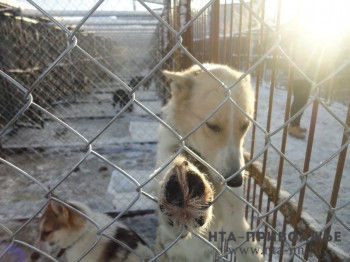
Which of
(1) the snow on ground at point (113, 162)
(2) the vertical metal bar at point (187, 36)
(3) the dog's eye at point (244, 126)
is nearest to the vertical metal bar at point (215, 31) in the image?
(2) the vertical metal bar at point (187, 36)

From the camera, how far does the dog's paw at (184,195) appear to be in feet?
3.44

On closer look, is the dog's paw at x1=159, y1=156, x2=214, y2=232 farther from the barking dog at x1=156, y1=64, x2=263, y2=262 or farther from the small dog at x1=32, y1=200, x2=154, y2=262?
the small dog at x1=32, y1=200, x2=154, y2=262

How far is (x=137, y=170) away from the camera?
486 centimetres

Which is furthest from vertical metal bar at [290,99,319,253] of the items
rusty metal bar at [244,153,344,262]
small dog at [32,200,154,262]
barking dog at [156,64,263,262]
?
small dog at [32,200,154,262]

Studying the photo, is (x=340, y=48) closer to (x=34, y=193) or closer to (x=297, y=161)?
(x=297, y=161)

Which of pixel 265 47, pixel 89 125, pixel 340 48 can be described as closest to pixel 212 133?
pixel 265 47

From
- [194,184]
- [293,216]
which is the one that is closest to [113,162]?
[293,216]

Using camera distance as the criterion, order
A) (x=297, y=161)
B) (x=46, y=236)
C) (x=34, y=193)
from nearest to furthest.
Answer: (x=46, y=236) < (x=34, y=193) < (x=297, y=161)

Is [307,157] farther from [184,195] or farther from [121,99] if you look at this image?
[121,99]

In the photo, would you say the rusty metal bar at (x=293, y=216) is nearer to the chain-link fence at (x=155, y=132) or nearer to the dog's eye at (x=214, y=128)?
the chain-link fence at (x=155, y=132)

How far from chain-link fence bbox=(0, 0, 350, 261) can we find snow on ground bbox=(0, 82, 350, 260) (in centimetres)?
2

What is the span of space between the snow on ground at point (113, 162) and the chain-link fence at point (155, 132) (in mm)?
23

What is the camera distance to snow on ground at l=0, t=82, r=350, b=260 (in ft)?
12.1

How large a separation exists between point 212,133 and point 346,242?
5.91ft
